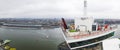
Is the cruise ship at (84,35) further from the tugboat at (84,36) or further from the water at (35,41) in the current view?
the water at (35,41)

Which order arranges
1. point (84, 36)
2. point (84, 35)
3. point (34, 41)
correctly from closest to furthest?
point (84, 36) < point (84, 35) < point (34, 41)

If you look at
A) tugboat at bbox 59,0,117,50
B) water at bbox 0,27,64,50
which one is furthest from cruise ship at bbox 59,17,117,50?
water at bbox 0,27,64,50

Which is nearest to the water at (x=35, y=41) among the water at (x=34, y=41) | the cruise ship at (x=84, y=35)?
the water at (x=34, y=41)

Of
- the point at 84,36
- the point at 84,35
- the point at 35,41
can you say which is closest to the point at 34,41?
the point at 35,41

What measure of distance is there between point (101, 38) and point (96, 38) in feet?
4.59

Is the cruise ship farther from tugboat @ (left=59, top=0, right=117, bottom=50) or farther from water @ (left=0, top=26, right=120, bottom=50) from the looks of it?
water @ (left=0, top=26, right=120, bottom=50)

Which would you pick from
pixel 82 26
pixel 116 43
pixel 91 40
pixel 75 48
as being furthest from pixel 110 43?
pixel 82 26

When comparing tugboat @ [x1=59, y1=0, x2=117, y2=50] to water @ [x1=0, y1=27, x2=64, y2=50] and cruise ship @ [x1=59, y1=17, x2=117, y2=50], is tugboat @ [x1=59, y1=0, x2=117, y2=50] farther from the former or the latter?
water @ [x1=0, y1=27, x2=64, y2=50]

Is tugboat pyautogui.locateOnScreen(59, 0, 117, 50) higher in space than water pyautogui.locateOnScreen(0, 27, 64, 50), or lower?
higher

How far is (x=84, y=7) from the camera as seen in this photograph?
34.6m

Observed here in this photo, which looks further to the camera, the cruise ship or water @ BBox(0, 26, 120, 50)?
water @ BBox(0, 26, 120, 50)

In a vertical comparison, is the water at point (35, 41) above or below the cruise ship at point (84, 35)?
below

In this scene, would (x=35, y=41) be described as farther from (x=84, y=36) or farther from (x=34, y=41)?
(x=84, y=36)

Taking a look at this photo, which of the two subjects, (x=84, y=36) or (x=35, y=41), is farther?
(x=35, y=41)
